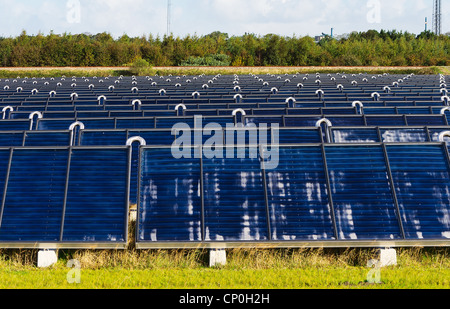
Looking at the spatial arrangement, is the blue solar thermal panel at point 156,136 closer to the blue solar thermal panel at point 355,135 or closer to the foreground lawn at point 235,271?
the foreground lawn at point 235,271

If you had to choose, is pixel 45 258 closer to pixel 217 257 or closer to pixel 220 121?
pixel 217 257

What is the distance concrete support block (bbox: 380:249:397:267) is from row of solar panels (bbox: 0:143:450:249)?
19cm

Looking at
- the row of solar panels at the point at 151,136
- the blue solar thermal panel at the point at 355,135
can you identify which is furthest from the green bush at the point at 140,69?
the blue solar thermal panel at the point at 355,135

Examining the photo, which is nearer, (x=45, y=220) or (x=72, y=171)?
(x=45, y=220)

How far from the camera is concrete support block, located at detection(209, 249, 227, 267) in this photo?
648 cm

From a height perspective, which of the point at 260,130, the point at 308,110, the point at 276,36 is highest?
the point at 276,36

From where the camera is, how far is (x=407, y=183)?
684 cm

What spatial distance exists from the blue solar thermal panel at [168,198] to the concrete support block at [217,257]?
39cm

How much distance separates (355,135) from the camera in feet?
30.7

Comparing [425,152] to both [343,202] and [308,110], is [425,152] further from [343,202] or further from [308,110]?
[308,110]

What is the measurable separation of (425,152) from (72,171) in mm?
5821

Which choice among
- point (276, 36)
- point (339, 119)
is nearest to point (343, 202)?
point (339, 119)

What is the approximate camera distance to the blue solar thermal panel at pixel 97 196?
6.39 meters

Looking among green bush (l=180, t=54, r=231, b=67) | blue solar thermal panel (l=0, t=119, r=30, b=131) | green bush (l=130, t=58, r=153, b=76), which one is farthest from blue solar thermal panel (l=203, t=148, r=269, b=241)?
green bush (l=180, t=54, r=231, b=67)
